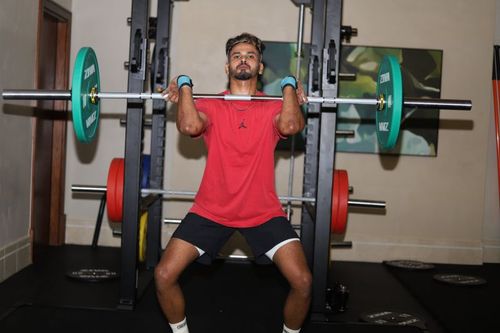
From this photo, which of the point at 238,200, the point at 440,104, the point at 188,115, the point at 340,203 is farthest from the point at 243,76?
the point at 340,203

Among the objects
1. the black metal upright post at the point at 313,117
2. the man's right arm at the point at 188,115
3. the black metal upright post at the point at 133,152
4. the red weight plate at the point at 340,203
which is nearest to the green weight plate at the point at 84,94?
the black metal upright post at the point at 133,152

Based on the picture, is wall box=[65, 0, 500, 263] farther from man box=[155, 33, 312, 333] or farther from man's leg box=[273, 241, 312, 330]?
man's leg box=[273, 241, 312, 330]

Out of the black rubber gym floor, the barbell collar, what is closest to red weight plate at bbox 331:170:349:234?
the black rubber gym floor

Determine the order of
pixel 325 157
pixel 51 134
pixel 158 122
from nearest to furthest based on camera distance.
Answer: pixel 325 157 → pixel 158 122 → pixel 51 134

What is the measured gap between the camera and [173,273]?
243 centimetres

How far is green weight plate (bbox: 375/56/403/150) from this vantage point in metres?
2.53

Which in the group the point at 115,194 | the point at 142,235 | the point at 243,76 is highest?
the point at 243,76

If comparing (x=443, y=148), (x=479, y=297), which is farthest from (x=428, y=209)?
(x=479, y=297)

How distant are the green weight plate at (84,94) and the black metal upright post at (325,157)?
113cm

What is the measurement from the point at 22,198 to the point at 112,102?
118cm

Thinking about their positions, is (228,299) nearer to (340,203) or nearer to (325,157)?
(340,203)

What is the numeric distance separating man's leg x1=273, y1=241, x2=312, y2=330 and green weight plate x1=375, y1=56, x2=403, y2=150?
632mm

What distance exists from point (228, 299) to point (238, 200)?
1149 millimetres

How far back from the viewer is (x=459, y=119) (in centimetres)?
476
